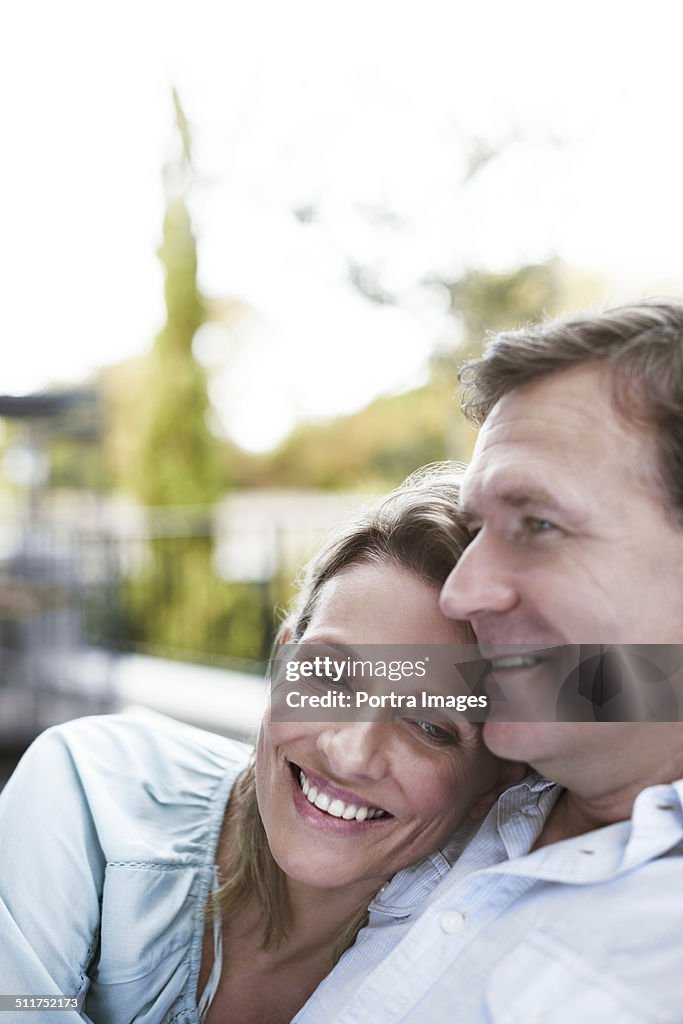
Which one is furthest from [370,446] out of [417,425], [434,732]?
[434,732]

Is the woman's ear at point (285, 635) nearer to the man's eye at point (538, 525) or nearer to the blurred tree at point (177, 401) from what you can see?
the man's eye at point (538, 525)

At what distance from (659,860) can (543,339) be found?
1.71ft

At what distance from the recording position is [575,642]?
918 millimetres

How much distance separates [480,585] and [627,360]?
0.26m

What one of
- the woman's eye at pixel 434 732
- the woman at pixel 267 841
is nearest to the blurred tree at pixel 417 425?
the woman at pixel 267 841

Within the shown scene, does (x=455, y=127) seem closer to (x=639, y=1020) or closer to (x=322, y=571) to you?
(x=322, y=571)

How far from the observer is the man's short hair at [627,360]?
3.02 ft

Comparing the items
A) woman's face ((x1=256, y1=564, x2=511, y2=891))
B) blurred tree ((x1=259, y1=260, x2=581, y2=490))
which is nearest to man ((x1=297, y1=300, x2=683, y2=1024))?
woman's face ((x1=256, y1=564, x2=511, y2=891))

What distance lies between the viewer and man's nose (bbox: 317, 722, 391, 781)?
1.08 meters

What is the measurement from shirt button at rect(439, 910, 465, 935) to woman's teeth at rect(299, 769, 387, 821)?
162 mm

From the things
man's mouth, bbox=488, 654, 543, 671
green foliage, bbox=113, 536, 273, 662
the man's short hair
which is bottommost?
green foliage, bbox=113, 536, 273, 662

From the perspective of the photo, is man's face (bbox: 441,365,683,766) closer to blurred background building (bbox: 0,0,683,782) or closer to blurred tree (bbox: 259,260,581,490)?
blurred background building (bbox: 0,0,683,782)

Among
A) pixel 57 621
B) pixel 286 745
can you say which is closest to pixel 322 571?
pixel 286 745

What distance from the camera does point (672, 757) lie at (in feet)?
3.22
